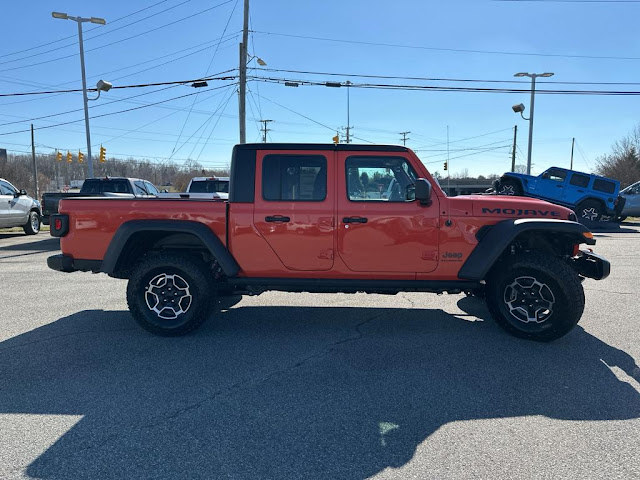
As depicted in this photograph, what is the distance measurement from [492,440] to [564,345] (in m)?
2.19

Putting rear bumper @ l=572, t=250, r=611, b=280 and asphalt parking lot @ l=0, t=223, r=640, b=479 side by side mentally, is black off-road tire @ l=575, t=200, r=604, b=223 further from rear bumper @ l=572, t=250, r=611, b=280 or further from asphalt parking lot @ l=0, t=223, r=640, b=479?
rear bumper @ l=572, t=250, r=611, b=280

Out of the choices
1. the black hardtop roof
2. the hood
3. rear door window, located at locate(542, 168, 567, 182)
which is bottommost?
the hood

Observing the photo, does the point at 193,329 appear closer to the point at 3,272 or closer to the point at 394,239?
the point at 394,239

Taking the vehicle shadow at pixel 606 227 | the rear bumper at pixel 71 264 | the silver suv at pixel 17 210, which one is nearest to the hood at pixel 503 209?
the rear bumper at pixel 71 264

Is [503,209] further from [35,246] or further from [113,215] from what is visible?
[35,246]

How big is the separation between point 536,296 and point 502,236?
0.78m


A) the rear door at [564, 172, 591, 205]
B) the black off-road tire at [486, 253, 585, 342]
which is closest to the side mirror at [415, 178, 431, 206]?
the black off-road tire at [486, 253, 585, 342]

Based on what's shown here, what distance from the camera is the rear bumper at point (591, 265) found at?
4.60 metres

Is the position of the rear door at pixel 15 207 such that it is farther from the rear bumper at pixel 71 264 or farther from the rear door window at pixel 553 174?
the rear door window at pixel 553 174

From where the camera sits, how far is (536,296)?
454 cm

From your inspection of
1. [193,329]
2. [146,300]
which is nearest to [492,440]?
[193,329]

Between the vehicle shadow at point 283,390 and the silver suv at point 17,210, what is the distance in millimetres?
10736

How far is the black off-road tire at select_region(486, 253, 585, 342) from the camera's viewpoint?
4.34m

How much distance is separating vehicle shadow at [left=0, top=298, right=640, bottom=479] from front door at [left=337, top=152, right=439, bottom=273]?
0.84 metres
